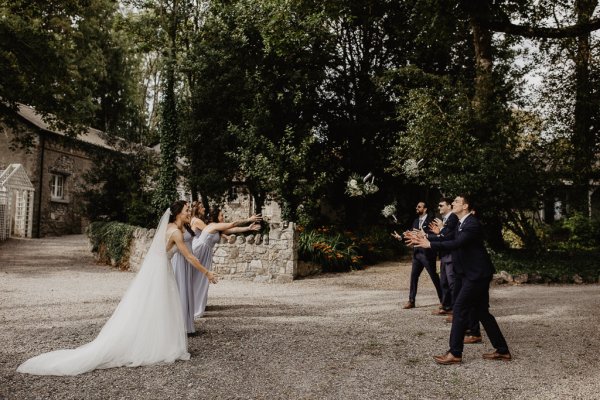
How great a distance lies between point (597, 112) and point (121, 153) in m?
17.7

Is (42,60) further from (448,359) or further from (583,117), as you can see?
(583,117)

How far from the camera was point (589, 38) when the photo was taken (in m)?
15.6

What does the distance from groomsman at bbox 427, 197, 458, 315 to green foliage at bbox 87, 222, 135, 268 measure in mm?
10888

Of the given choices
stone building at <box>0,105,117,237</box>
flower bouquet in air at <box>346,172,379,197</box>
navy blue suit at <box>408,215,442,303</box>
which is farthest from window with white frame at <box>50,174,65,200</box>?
navy blue suit at <box>408,215,442,303</box>

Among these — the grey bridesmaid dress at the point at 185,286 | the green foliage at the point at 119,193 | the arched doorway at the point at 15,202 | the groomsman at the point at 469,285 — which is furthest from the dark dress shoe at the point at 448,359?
the arched doorway at the point at 15,202

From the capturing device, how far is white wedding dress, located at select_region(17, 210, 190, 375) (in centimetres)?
509

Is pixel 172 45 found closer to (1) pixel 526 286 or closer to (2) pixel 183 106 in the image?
(2) pixel 183 106

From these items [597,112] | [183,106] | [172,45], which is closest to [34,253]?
[183,106]

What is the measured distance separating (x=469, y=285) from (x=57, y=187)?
26.9 metres

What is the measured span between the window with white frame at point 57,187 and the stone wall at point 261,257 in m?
17.5

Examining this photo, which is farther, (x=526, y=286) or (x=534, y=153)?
(x=534, y=153)

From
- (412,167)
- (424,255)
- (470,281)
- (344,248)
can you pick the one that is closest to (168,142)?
(344,248)

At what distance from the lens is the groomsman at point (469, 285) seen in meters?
5.39

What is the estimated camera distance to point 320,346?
6262 mm
